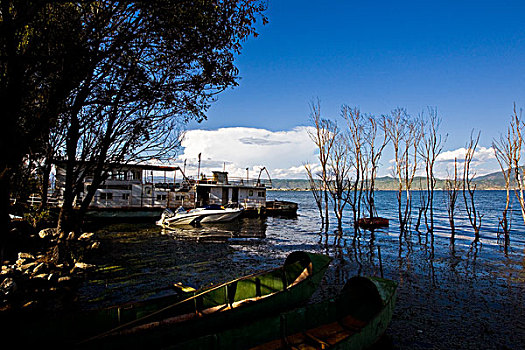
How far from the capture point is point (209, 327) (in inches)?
266

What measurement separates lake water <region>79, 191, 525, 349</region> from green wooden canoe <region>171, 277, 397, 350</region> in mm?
1049

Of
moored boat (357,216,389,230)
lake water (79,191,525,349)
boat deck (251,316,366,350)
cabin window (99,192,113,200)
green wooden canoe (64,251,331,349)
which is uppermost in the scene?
cabin window (99,192,113,200)

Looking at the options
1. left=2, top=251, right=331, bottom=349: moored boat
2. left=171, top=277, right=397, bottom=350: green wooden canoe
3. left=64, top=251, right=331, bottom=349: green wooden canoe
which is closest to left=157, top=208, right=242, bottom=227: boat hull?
left=64, top=251, right=331, bottom=349: green wooden canoe

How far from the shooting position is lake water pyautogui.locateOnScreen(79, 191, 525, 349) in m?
8.42

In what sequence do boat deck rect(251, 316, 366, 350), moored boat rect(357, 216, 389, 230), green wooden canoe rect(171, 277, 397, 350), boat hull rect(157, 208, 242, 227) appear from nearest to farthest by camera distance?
green wooden canoe rect(171, 277, 397, 350) < boat deck rect(251, 316, 366, 350) < moored boat rect(357, 216, 389, 230) < boat hull rect(157, 208, 242, 227)

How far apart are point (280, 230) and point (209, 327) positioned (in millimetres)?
22600

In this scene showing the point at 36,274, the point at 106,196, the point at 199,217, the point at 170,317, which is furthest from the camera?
the point at 106,196

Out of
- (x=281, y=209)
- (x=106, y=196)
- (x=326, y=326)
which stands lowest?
(x=281, y=209)

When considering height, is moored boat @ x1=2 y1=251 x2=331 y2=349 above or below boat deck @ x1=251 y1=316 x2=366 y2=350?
above

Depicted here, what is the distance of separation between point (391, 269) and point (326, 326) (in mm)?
8865

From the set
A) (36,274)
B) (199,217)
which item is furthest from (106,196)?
(36,274)

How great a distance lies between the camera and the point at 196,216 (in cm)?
3027

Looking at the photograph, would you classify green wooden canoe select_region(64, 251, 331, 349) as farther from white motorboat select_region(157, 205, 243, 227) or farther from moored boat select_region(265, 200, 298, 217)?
moored boat select_region(265, 200, 298, 217)

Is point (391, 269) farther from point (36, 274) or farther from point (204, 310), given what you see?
point (36, 274)
